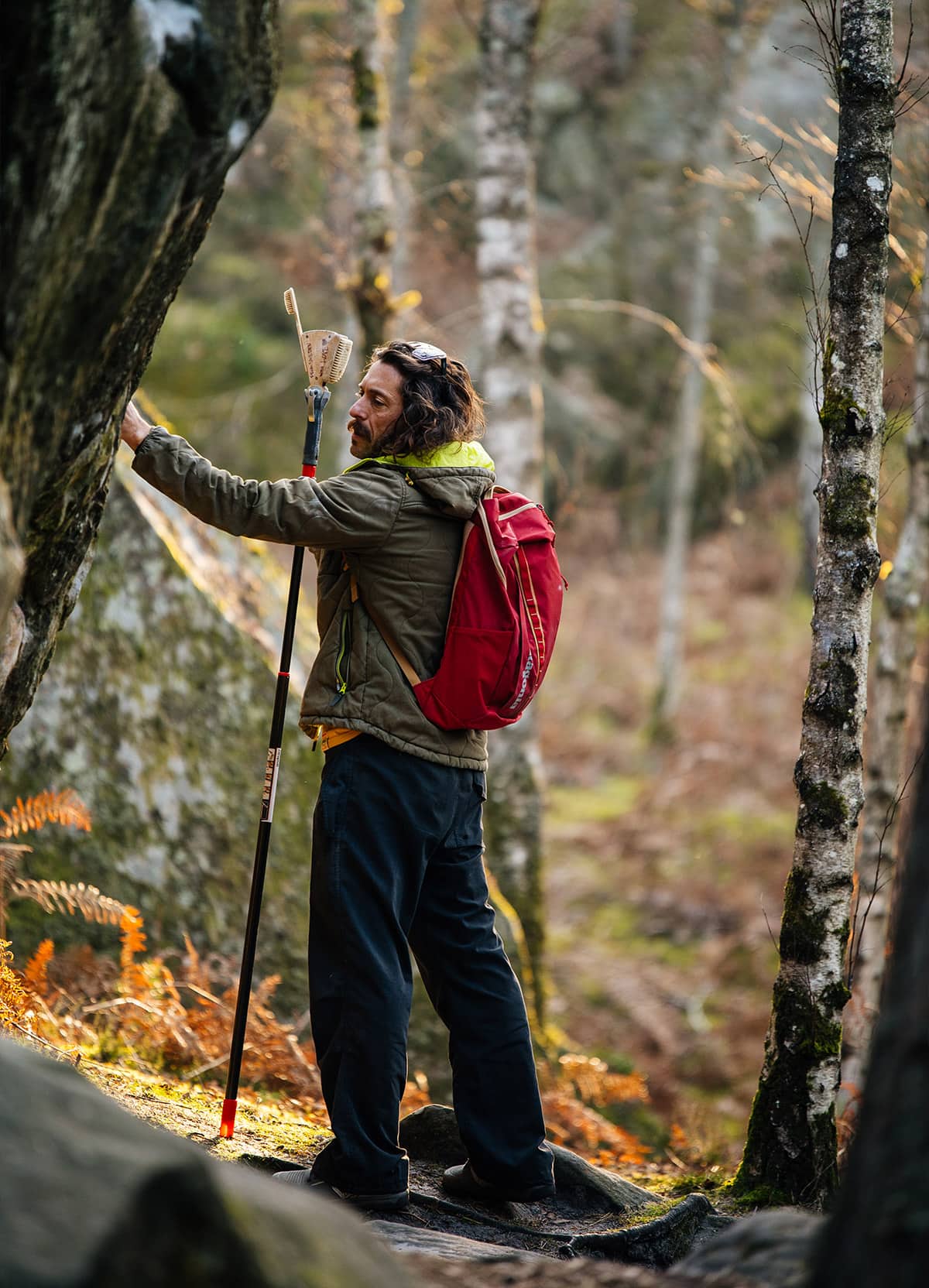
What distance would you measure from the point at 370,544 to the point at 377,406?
54cm

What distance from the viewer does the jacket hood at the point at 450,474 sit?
3.96m

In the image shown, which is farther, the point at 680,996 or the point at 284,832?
the point at 680,996

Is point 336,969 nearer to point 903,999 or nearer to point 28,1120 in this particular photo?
point 28,1120

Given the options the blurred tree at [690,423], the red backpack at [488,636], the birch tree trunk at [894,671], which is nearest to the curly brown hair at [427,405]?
the red backpack at [488,636]

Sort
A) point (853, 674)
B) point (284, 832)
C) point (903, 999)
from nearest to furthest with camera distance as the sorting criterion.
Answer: point (903, 999) → point (853, 674) → point (284, 832)

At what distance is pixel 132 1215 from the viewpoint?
1963mm

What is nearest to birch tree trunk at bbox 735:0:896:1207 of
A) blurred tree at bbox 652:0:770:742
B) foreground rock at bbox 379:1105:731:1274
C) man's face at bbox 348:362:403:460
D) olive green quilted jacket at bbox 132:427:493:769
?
foreground rock at bbox 379:1105:731:1274

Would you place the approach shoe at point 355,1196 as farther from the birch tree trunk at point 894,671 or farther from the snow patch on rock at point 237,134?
the birch tree trunk at point 894,671

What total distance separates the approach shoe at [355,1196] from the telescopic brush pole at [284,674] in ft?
1.71

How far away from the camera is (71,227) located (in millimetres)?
2980

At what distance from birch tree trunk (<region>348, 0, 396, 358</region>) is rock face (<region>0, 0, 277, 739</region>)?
166 inches

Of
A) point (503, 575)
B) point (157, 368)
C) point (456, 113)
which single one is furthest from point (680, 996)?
point (456, 113)

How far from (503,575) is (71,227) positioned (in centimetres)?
171

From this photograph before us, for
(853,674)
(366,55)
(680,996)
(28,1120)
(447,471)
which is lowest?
(680,996)
